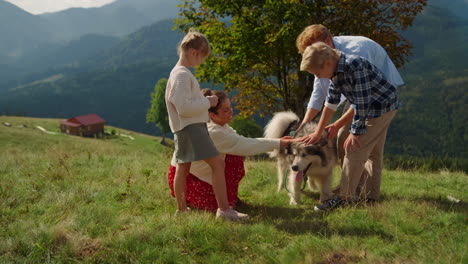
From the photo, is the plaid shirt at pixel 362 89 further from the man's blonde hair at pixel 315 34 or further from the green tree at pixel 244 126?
the green tree at pixel 244 126

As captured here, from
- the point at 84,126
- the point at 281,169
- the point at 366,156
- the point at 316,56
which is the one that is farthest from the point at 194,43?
the point at 84,126

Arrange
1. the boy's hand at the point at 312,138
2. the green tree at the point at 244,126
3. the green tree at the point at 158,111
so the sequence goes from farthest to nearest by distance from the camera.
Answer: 1. the green tree at the point at 158,111
2. the green tree at the point at 244,126
3. the boy's hand at the point at 312,138

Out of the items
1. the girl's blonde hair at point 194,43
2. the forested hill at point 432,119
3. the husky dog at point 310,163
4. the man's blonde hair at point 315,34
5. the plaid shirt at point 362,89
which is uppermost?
the man's blonde hair at point 315,34

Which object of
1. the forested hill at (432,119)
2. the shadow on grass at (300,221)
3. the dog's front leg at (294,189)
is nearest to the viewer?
the shadow on grass at (300,221)

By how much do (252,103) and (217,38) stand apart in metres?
3.86

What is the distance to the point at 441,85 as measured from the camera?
170625 mm

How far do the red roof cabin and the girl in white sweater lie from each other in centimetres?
9024

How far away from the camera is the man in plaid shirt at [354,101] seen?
4.23m

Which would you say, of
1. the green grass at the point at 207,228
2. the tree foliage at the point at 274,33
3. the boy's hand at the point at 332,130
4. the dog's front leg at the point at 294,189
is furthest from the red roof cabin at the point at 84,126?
the boy's hand at the point at 332,130

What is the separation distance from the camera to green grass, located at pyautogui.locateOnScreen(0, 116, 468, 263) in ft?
10.8

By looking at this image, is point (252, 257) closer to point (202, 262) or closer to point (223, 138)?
point (202, 262)

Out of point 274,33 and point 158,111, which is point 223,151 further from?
point 158,111

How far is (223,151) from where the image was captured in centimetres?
486

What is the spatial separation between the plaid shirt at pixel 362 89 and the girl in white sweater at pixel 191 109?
1.60 meters
